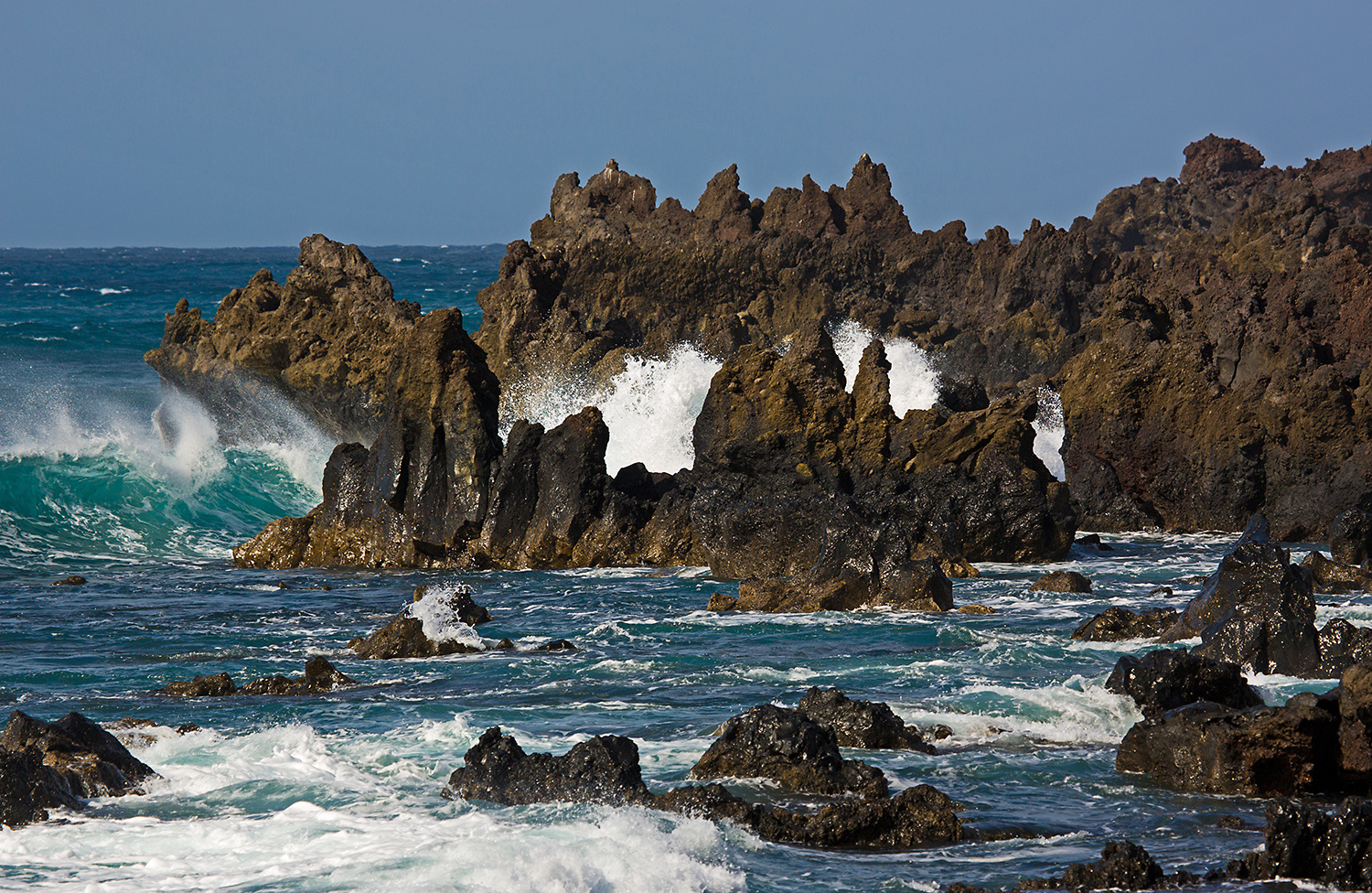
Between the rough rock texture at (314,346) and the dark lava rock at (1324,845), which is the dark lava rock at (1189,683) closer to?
the dark lava rock at (1324,845)

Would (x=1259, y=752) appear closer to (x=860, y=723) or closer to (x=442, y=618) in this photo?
(x=860, y=723)

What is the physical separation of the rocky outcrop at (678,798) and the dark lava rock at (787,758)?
25 centimetres

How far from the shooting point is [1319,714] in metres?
9.96

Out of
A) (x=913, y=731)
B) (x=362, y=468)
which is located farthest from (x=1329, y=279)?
(x=913, y=731)

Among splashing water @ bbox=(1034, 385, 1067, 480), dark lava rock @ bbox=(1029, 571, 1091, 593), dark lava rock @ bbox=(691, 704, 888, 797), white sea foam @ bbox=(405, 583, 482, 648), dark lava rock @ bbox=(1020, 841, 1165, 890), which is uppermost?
splashing water @ bbox=(1034, 385, 1067, 480)

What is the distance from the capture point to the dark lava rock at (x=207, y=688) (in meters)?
14.3

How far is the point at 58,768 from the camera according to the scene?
1038cm

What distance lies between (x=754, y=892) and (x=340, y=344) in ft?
87.7

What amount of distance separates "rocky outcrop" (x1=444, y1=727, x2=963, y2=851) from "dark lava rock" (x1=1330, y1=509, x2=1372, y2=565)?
12224 millimetres

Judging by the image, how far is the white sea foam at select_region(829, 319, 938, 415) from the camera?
37.5 metres

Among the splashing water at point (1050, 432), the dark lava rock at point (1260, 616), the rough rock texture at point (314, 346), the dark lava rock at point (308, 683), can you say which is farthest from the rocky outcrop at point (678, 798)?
the rough rock texture at point (314, 346)

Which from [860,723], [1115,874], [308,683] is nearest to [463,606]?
[308,683]

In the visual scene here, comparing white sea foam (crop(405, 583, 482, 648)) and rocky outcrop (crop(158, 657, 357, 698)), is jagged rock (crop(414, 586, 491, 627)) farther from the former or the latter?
rocky outcrop (crop(158, 657, 357, 698))

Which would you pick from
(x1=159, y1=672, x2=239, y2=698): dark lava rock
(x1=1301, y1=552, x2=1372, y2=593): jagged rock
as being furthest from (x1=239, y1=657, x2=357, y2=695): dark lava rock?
→ (x1=1301, y1=552, x2=1372, y2=593): jagged rock
